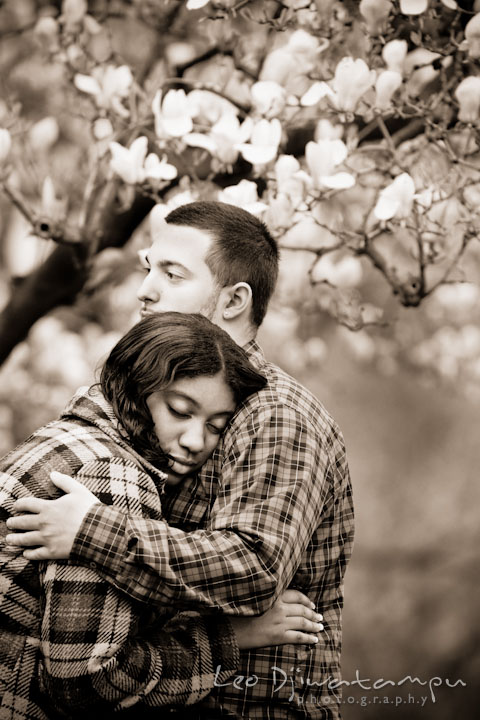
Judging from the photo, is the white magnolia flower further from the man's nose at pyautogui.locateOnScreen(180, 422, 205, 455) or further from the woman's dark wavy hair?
the man's nose at pyautogui.locateOnScreen(180, 422, 205, 455)

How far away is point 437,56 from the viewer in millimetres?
2465

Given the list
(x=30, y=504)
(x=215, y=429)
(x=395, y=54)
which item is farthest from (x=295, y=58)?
(x=30, y=504)

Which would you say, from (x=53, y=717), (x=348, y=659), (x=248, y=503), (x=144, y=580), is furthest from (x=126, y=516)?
(x=348, y=659)

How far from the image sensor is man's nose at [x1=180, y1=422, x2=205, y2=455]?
1.41m

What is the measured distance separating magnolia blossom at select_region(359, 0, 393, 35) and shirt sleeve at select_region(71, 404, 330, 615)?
1364mm

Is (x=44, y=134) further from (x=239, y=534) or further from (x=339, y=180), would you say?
(x=239, y=534)

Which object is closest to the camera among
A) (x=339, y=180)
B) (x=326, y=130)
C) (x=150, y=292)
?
(x=150, y=292)

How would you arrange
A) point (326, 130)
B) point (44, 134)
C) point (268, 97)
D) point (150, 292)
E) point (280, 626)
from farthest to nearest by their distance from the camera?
1. point (44, 134)
2. point (326, 130)
3. point (268, 97)
4. point (150, 292)
5. point (280, 626)

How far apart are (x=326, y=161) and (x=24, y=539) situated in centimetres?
136

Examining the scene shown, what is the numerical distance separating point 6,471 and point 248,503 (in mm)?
376

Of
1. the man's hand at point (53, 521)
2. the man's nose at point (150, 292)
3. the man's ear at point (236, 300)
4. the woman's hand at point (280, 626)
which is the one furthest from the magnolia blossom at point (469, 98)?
the man's hand at point (53, 521)

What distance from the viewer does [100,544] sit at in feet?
3.89

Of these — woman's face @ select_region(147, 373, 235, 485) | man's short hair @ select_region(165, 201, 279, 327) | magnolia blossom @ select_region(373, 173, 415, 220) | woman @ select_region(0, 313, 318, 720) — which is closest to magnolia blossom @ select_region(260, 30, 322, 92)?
magnolia blossom @ select_region(373, 173, 415, 220)

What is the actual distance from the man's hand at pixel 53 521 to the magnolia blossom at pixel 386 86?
4.91ft
